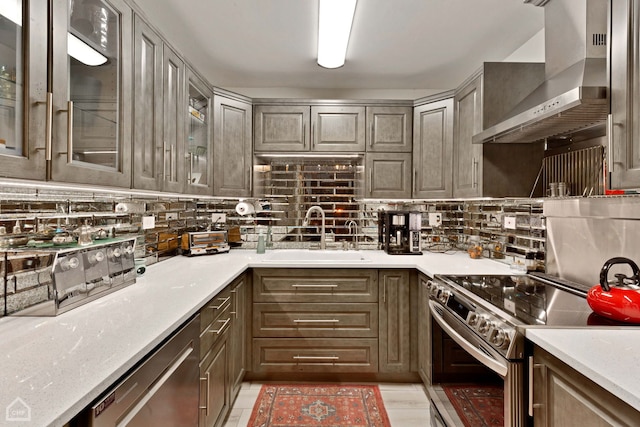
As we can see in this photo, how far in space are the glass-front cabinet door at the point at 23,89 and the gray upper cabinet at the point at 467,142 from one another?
7.79 ft

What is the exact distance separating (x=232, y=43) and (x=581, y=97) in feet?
7.21

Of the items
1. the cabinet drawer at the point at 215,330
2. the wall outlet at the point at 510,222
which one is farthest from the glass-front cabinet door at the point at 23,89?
the wall outlet at the point at 510,222

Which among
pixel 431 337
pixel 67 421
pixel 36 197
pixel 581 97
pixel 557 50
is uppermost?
pixel 557 50

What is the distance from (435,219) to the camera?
3.24 m

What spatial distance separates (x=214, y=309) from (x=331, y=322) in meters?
1.05

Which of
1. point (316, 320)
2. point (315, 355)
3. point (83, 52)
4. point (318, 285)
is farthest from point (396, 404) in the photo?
point (83, 52)

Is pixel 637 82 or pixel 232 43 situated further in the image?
pixel 232 43

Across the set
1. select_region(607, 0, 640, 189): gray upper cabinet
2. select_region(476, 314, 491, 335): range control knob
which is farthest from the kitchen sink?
select_region(607, 0, 640, 189): gray upper cabinet

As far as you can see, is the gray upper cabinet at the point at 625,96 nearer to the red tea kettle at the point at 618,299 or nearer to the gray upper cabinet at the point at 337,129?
the red tea kettle at the point at 618,299

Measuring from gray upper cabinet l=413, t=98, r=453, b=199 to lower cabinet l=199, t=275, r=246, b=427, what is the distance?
5.65 ft

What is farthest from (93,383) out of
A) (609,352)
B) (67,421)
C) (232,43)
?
(232,43)

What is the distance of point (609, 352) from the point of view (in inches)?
39.1

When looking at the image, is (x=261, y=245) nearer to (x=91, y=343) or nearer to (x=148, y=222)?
(x=148, y=222)

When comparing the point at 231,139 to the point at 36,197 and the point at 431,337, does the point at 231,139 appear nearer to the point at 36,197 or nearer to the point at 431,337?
the point at 36,197
